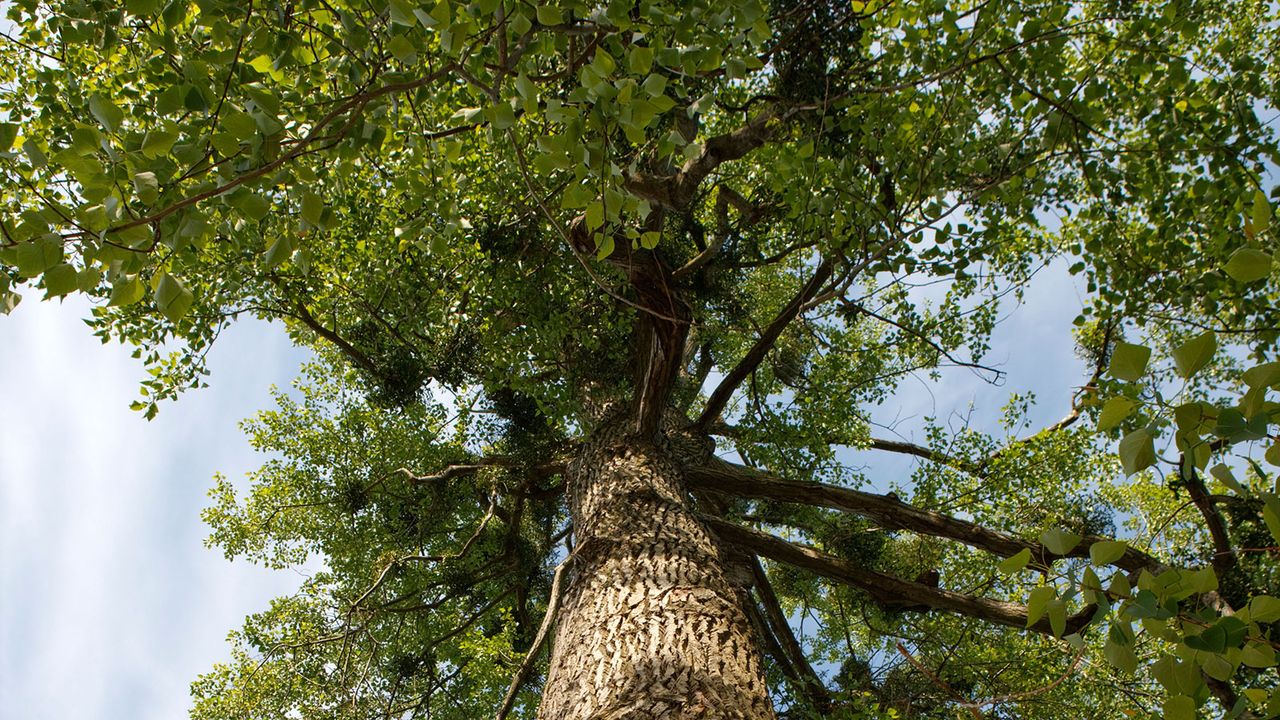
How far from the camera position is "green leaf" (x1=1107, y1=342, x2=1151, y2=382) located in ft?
4.71

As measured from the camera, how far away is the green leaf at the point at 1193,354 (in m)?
1.42

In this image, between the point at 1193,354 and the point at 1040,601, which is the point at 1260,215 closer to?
the point at 1193,354

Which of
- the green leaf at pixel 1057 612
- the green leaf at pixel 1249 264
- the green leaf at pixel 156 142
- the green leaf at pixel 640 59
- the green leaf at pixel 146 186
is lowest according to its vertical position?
the green leaf at pixel 1057 612

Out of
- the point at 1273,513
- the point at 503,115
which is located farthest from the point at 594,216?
the point at 1273,513

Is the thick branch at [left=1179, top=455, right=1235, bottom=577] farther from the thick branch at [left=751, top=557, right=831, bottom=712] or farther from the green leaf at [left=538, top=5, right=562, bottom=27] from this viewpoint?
the green leaf at [left=538, top=5, right=562, bottom=27]

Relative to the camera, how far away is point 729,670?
3.18m

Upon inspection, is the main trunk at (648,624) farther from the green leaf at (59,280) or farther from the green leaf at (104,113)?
the green leaf at (104,113)

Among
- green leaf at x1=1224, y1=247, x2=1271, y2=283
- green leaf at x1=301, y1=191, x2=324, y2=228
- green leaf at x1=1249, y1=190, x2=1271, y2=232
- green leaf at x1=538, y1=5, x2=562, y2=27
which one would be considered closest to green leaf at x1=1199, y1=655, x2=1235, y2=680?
green leaf at x1=1224, y1=247, x2=1271, y2=283

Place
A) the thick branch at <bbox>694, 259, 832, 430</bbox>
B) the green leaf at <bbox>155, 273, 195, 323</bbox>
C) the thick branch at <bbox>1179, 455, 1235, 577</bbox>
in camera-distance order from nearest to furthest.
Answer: the green leaf at <bbox>155, 273, 195, 323</bbox> → the thick branch at <bbox>1179, 455, 1235, 577</bbox> → the thick branch at <bbox>694, 259, 832, 430</bbox>

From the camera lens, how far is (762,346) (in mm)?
6297

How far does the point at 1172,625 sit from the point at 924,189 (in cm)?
308

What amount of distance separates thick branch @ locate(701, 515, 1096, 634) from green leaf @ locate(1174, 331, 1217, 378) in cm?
424

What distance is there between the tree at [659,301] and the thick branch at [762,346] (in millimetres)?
60

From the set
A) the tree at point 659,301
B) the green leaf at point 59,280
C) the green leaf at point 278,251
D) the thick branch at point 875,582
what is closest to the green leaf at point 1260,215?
the tree at point 659,301
